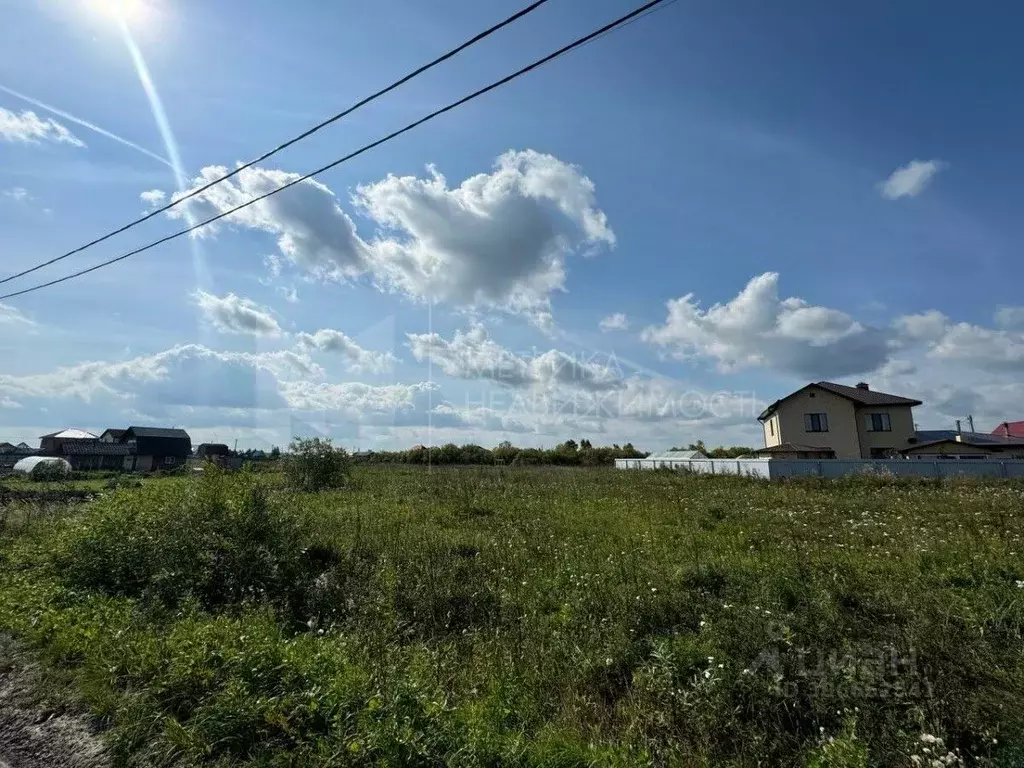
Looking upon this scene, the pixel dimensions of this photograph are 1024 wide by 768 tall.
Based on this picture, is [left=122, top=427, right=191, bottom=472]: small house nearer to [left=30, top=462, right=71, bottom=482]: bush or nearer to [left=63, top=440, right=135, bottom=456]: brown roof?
[left=63, top=440, right=135, bottom=456]: brown roof

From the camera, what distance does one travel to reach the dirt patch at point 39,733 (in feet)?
10.2

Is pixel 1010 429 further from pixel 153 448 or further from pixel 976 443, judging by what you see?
pixel 153 448

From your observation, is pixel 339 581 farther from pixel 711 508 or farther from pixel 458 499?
pixel 711 508

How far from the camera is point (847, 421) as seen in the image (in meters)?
34.7

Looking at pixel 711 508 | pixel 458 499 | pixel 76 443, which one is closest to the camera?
pixel 711 508

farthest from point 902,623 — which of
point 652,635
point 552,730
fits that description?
point 552,730

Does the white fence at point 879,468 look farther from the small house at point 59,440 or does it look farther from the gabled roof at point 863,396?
the small house at point 59,440

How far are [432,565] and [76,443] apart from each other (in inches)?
3219

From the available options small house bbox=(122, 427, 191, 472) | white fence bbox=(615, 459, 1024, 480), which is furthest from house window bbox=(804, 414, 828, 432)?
small house bbox=(122, 427, 191, 472)

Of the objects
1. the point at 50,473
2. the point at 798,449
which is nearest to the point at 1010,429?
the point at 798,449

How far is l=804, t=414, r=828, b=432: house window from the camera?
3519 cm

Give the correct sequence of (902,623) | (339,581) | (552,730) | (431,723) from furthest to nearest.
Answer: (339,581)
(902,623)
(552,730)
(431,723)

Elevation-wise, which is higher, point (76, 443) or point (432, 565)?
point (76, 443)

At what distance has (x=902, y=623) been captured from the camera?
4738 millimetres
